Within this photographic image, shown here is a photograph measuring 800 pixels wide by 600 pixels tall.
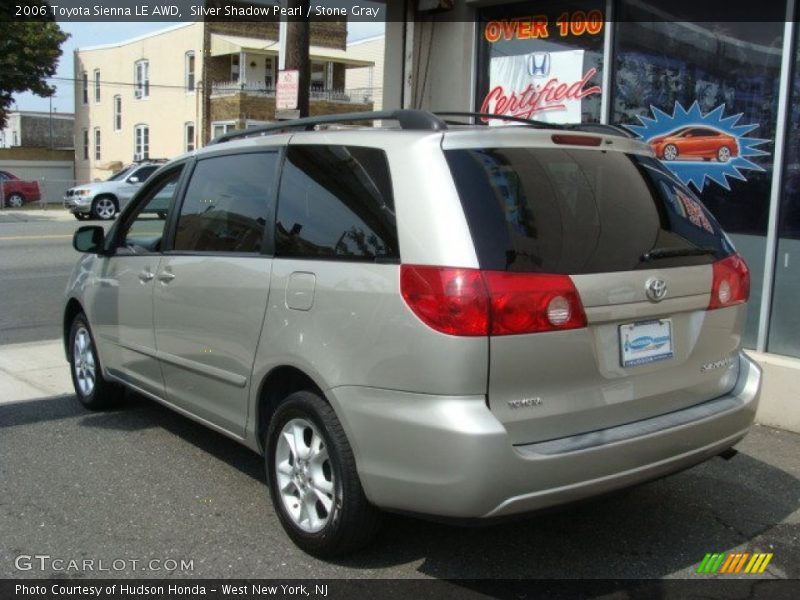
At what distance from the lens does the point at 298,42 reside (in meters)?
8.06

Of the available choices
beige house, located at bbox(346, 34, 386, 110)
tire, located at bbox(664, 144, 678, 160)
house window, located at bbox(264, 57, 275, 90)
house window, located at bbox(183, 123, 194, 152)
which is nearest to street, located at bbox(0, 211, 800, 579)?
tire, located at bbox(664, 144, 678, 160)

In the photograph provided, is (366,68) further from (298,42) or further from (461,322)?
(461,322)

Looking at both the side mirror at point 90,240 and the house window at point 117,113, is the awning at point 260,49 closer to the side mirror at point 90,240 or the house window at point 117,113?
the house window at point 117,113

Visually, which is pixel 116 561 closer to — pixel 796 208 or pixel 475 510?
pixel 475 510

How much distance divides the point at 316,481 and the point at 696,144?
4.39m

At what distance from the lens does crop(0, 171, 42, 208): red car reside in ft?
102

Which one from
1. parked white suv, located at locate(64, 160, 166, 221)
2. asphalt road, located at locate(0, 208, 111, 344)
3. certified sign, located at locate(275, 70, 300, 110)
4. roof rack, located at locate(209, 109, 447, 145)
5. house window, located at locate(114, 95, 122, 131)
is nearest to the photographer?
roof rack, located at locate(209, 109, 447, 145)

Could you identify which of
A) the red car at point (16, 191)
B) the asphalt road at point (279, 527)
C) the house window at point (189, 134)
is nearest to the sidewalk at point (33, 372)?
the asphalt road at point (279, 527)

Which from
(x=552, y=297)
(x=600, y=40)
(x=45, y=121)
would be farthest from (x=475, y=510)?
(x=45, y=121)

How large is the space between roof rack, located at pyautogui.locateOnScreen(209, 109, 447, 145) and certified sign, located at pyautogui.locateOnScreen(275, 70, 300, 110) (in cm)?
370

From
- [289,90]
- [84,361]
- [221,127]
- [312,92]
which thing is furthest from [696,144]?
[312,92]

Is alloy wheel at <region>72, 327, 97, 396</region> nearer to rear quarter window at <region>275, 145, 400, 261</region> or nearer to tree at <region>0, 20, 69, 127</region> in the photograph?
rear quarter window at <region>275, 145, 400, 261</region>

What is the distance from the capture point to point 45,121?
6888 centimetres

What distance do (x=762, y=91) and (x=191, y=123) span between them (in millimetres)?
34847
